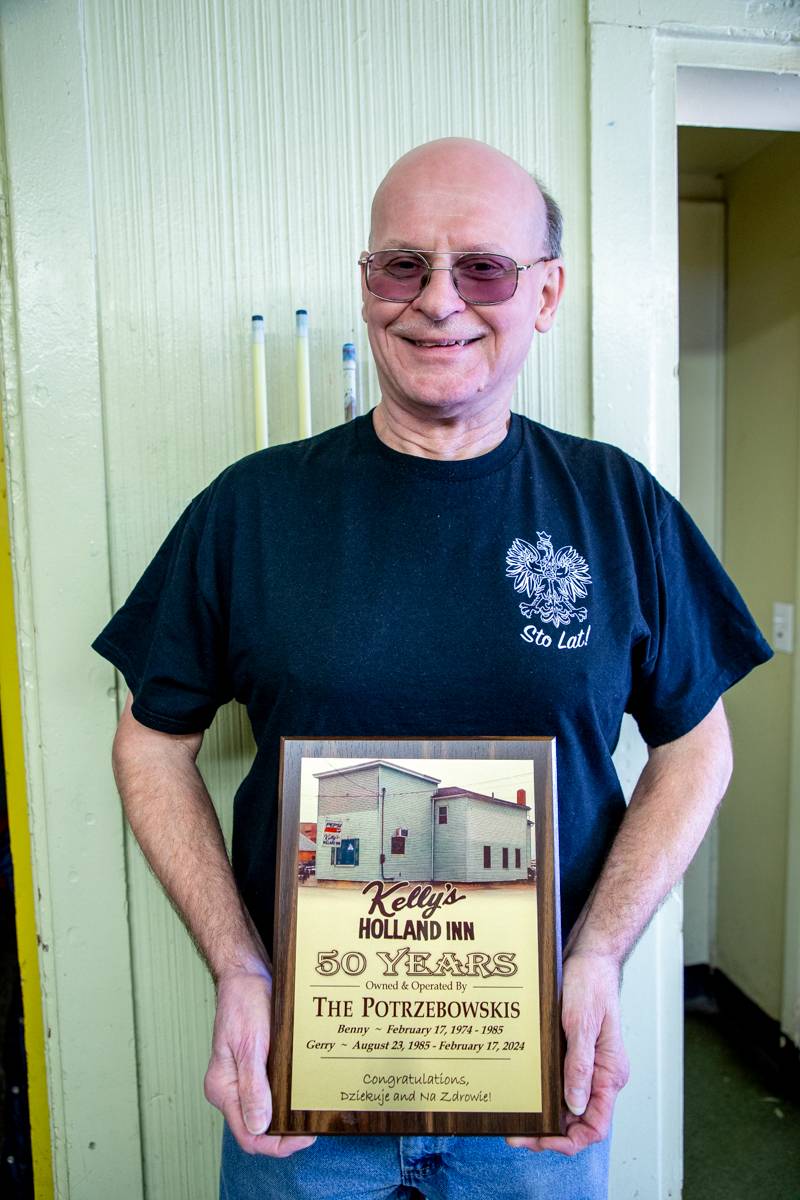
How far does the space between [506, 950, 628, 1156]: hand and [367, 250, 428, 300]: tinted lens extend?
0.78 metres

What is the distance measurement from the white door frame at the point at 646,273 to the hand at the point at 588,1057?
56cm

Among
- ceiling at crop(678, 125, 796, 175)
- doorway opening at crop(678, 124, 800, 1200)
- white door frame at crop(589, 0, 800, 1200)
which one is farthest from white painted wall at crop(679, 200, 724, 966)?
white door frame at crop(589, 0, 800, 1200)

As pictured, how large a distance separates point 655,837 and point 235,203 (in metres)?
1.09

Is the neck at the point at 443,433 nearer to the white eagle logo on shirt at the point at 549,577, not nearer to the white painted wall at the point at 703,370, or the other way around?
the white eagle logo on shirt at the point at 549,577

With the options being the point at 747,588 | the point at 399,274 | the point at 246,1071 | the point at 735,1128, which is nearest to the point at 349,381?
the point at 399,274

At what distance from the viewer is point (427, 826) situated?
0.79m

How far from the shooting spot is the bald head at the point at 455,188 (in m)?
0.97

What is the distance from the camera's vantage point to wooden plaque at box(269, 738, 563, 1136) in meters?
0.76

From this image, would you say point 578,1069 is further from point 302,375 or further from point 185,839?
point 302,375

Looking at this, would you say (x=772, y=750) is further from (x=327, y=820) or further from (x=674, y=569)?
(x=327, y=820)

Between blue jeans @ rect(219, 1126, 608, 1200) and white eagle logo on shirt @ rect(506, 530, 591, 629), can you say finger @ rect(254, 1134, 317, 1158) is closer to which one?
blue jeans @ rect(219, 1126, 608, 1200)

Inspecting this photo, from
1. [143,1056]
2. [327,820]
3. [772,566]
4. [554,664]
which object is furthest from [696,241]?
[143,1056]

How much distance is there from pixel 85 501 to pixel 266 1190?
0.95 meters

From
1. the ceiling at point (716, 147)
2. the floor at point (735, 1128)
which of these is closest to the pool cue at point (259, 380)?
the ceiling at point (716, 147)
